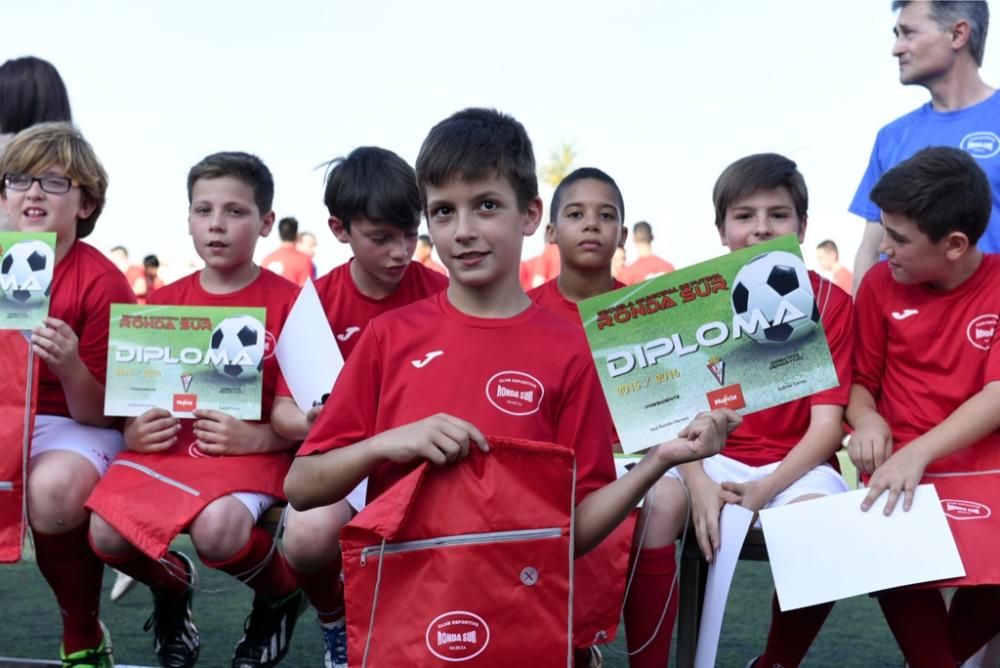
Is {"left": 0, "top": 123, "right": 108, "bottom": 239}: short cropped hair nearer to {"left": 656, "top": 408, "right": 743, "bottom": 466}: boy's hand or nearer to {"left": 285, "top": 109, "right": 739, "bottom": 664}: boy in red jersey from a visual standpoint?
{"left": 285, "top": 109, "right": 739, "bottom": 664}: boy in red jersey

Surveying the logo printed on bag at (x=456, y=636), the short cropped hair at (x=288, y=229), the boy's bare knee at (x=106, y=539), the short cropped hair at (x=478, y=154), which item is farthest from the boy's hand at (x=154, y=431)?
the short cropped hair at (x=288, y=229)

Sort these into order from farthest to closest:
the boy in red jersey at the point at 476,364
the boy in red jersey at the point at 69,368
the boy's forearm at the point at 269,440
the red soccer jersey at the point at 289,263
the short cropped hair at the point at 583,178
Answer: the red soccer jersey at the point at 289,263 → the short cropped hair at the point at 583,178 → the boy's forearm at the point at 269,440 → the boy in red jersey at the point at 69,368 → the boy in red jersey at the point at 476,364

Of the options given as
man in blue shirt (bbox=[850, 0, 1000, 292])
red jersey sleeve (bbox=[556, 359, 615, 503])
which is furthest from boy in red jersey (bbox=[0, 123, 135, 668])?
man in blue shirt (bbox=[850, 0, 1000, 292])

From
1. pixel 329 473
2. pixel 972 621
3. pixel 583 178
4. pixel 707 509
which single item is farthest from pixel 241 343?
pixel 972 621

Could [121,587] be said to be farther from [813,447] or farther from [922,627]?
[922,627]

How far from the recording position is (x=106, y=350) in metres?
3.10

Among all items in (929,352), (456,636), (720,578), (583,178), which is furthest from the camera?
(583,178)

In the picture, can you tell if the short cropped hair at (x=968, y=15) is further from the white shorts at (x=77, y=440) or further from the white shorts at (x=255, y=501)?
the white shorts at (x=77, y=440)

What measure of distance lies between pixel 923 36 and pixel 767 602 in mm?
2245

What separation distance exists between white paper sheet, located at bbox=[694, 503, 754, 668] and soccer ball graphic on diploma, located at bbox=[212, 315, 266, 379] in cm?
126

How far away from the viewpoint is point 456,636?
1.82 meters

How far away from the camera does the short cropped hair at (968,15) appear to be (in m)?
3.63

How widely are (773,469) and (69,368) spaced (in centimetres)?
185

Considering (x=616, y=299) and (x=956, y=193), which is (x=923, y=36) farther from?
(x=616, y=299)
